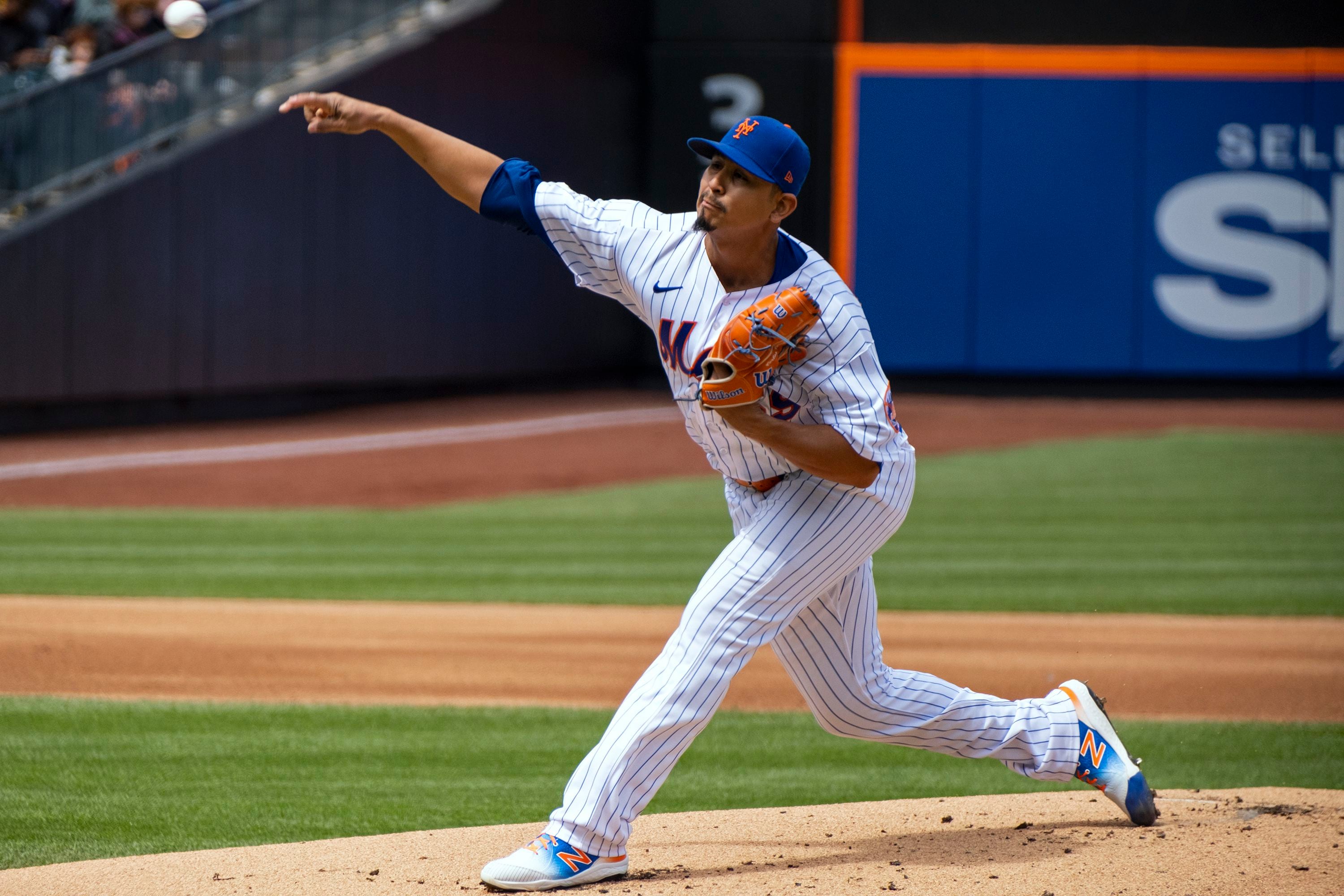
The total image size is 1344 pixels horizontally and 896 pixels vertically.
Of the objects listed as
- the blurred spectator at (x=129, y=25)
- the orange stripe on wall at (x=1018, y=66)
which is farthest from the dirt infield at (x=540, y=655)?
the orange stripe on wall at (x=1018, y=66)

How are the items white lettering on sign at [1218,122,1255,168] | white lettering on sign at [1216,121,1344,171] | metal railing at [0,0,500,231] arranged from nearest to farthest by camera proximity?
metal railing at [0,0,500,231]
white lettering on sign at [1216,121,1344,171]
white lettering on sign at [1218,122,1255,168]

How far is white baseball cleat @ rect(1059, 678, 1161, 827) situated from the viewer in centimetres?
416

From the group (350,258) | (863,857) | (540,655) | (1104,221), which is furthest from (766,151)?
(1104,221)

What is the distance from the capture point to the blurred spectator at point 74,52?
48.2 ft

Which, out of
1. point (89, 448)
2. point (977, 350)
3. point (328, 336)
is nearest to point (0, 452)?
point (89, 448)

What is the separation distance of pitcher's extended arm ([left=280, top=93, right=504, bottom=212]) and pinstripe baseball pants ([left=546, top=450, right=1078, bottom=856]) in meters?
1.02

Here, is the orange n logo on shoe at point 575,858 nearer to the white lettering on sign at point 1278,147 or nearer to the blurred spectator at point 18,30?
the blurred spectator at point 18,30

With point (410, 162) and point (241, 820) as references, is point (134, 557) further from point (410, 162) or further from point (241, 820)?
point (410, 162)

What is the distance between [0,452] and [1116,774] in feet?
41.1

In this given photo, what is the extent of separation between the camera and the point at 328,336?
58.5ft

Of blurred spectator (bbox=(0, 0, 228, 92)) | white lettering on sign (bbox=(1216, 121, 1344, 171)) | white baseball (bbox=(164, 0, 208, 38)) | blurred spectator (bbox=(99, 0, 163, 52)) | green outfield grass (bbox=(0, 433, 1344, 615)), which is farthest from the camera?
white lettering on sign (bbox=(1216, 121, 1344, 171))

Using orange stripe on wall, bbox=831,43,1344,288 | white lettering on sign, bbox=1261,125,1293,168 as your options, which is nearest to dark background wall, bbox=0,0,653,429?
orange stripe on wall, bbox=831,43,1344,288

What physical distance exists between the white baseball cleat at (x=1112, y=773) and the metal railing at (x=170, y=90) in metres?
12.8

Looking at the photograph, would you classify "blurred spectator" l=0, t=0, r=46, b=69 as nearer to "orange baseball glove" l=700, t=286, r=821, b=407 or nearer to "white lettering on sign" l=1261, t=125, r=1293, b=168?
"orange baseball glove" l=700, t=286, r=821, b=407
